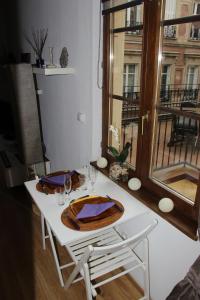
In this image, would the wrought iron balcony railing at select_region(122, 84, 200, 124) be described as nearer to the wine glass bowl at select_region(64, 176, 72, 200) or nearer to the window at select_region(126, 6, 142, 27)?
the window at select_region(126, 6, 142, 27)

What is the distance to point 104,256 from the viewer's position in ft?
5.43

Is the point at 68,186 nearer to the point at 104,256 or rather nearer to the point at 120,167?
the point at 120,167

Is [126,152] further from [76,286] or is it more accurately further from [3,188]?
[3,188]

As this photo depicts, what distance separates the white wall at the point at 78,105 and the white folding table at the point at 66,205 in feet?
0.68

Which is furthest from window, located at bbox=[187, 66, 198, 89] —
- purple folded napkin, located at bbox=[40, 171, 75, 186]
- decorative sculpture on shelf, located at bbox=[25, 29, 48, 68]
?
decorative sculpture on shelf, located at bbox=[25, 29, 48, 68]

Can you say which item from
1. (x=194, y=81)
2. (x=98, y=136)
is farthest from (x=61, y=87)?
(x=194, y=81)

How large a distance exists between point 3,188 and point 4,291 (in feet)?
5.32

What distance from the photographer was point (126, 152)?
1874 millimetres

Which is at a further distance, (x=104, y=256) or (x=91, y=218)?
(x=104, y=256)

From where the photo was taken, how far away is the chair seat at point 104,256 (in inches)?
61.0

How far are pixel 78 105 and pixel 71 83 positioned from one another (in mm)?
219

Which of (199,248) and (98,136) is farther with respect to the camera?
(98,136)

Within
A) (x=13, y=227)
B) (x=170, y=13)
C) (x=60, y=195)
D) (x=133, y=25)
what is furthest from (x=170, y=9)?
(x=13, y=227)

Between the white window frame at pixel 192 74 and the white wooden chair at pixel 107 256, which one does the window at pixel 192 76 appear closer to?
the white window frame at pixel 192 74
